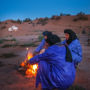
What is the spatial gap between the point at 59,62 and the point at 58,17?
105 ft

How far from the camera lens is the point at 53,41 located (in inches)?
123

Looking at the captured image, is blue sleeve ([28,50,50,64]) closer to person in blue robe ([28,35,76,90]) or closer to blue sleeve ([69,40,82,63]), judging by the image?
person in blue robe ([28,35,76,90])

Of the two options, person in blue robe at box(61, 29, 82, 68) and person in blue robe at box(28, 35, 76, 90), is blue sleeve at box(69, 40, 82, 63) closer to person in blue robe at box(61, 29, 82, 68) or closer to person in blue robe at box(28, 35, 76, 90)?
person in blue robe at box(61, 29, 82, 68)

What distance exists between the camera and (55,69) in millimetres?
2816

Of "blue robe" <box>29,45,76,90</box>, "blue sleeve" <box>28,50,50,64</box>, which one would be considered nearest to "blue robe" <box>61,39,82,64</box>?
"blue robe" <box>29,45,76,90</box>

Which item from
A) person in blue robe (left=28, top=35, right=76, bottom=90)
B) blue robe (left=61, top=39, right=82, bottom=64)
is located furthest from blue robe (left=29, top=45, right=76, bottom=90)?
blue robe (left=61, top=39, right=82, bottom=64)

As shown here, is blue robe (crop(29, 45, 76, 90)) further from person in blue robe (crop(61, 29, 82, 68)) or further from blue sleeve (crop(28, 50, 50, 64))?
person in blue robe (crop(61, 29, 82, 68))

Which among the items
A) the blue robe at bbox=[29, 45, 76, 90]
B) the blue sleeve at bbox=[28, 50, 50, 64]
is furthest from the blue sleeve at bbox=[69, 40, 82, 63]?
the blue sleeve at bbox=[28, 50, 50, 64]

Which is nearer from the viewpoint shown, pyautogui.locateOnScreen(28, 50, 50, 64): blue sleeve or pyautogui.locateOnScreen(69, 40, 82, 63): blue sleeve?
pyautogui.locateOnScreen(28, 50, 50, 64): blue sleeve

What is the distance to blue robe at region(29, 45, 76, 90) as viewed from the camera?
2.81 metres

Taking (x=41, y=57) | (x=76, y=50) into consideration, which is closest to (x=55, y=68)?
(x=41, y=57)

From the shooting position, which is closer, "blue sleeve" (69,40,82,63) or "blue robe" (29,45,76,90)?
"blue robe" (29,45,76,90)

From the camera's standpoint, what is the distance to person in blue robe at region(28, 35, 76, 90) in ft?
9.23

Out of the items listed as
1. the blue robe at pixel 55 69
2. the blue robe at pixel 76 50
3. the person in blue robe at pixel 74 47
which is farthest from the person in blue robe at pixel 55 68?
the blue robe at pixel 76 50
